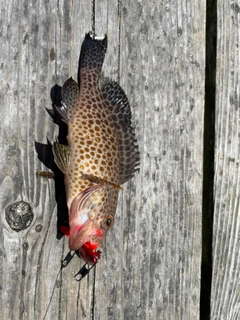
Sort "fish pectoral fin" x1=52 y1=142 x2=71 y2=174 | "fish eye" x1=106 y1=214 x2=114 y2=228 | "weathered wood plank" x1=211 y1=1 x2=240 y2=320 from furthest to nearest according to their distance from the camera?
"weathered wood plank" x1=211 y1=1 x2=240 y2=320 < "fish eye" x1=106 y1=214 x2=114 y2=228 < "fish pectoral fin" x1=52 y1=142 x2=71 y2=174

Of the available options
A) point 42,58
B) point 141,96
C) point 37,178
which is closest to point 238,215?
point 141,96

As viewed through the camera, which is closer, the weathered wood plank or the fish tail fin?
the fish tail fin

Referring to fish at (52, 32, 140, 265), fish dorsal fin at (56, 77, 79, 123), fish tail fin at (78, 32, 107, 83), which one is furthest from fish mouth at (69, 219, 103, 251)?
fish tail fin at (78, 32, 107, 83)

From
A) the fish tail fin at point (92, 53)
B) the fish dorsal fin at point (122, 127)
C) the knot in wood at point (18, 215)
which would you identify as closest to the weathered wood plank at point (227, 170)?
the fish dorsal fin at point (122, 127)

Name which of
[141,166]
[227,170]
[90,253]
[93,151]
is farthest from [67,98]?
[227,170]

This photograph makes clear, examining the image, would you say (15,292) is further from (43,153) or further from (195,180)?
(195,180)

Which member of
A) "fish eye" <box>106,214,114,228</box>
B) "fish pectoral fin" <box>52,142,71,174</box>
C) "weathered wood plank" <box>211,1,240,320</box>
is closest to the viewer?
"fish pectoral fin" <box>52,142,71,174</box>

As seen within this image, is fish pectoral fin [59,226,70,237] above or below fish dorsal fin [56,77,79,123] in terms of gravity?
below

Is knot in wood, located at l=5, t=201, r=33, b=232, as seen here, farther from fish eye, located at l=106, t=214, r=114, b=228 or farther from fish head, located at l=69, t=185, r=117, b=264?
fish eye, located at l=106, t=214, r=114, b=228
